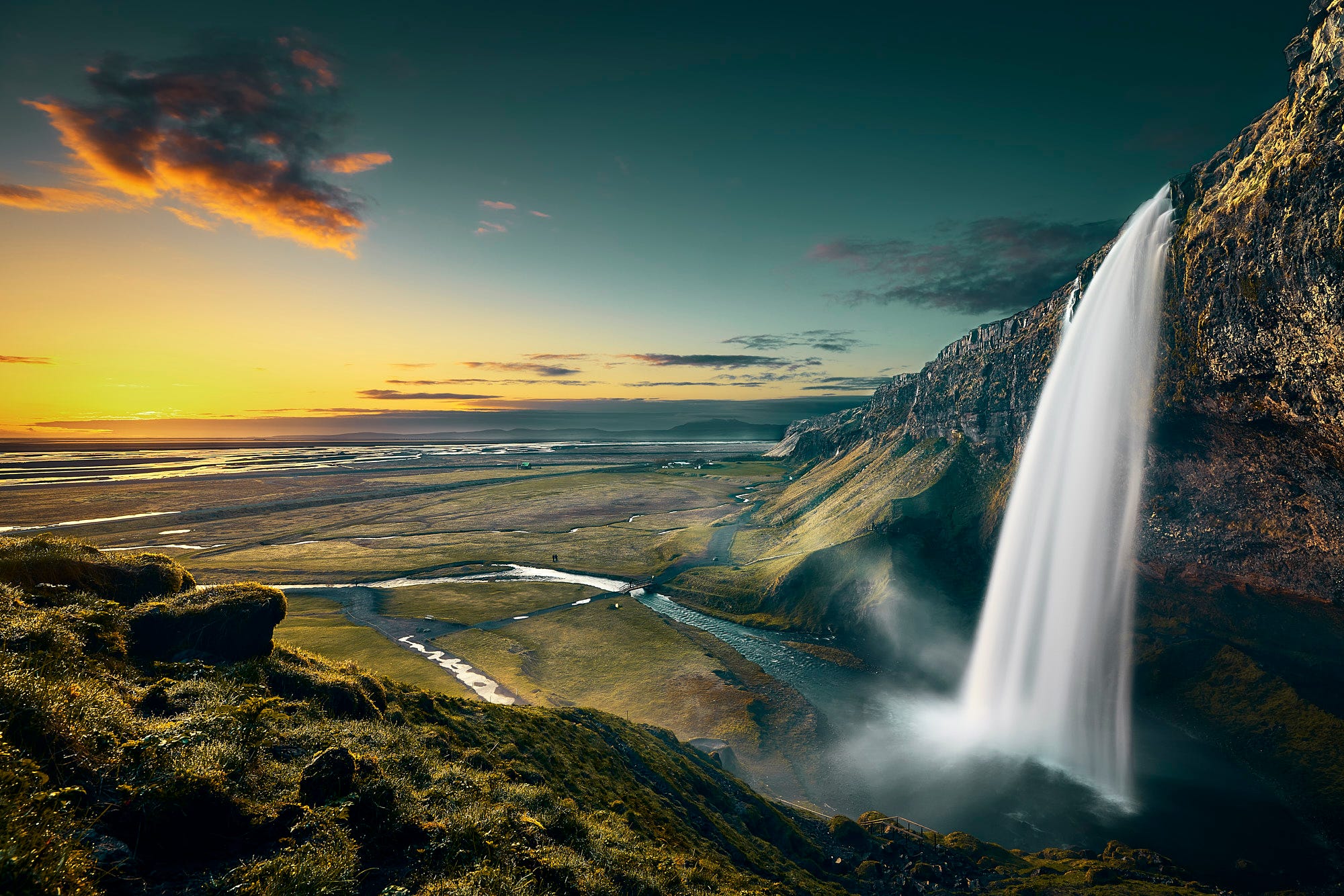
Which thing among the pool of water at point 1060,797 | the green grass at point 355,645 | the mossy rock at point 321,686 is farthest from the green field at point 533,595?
the mossy rock at point 321,686

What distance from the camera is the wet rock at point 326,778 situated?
595 inches

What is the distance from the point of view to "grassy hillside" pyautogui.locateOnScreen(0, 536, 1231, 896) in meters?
→ 11.4

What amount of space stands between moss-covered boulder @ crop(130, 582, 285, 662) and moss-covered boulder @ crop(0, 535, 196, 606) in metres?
2.11

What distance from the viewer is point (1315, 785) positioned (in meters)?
45.8

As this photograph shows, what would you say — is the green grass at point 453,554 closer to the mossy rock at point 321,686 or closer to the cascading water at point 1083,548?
the cascading water at point 1083,548

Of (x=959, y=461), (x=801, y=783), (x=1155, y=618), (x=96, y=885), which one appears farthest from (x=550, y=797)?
(x=959, y=461)

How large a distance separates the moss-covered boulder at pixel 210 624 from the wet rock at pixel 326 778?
12.2 m

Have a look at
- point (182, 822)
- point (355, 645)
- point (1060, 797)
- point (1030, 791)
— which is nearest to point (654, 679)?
point (1030, 791)

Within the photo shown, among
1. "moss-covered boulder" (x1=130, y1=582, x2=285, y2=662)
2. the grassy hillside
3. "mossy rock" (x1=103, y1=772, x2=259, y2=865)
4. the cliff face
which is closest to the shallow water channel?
the grassy hillside

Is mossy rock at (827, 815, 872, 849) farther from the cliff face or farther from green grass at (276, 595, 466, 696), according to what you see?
the cliff face

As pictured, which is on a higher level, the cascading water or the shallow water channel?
the cascading water

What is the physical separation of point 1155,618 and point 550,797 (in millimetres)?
88066

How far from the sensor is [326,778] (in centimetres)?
1541

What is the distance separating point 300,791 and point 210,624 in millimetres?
13983
